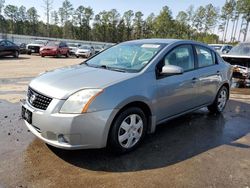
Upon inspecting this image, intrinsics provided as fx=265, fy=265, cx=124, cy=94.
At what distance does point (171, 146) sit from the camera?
13.5 ft

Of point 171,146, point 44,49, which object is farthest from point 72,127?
point 44,49

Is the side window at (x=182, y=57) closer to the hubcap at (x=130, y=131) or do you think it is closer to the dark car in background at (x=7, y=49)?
the hubcap at (x=130, y=131)

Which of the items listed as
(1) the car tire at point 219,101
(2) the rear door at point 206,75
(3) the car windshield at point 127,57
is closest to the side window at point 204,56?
(2) the rear door at point 206,75

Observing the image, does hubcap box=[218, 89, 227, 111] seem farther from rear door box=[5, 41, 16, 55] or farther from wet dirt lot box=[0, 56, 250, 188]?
rear door box=[5, 41, 16, 55]

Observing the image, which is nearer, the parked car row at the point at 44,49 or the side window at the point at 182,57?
the side window at the point at 182,57

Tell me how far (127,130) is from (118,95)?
57 cm

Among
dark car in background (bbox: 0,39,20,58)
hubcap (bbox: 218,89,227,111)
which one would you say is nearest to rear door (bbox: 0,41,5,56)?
dark car in background (bbox: 0,39,20,58)

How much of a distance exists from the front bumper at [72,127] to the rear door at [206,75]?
233cm

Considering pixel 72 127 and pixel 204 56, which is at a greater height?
pixel 204 56

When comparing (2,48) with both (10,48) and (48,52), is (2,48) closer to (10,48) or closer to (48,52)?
(10,48)

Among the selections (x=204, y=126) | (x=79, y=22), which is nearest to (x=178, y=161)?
(x=204, y=126)

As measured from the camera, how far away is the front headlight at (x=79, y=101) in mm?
3229

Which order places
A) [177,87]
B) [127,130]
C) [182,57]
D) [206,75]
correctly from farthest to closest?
[206,75] → [182,57] → [177,87] → [127,130]

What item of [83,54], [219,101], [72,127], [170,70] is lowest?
[83,54]
